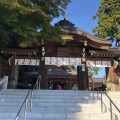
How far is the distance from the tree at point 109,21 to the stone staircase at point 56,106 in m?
10.8

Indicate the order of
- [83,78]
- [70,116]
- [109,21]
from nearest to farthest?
[70,116], [83,78], [109,21]

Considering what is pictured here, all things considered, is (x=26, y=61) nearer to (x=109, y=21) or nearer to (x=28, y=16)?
(x=28, y=16)

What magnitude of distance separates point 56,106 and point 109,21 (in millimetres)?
13478

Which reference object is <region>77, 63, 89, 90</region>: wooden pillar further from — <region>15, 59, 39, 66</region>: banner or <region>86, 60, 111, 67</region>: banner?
<region>15, 59, 39, 66</region>: banner

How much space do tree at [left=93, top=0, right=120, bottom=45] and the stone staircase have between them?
10781mm

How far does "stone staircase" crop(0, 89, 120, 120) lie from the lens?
6137 millimetres

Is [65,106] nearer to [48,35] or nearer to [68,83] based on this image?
[48,35]

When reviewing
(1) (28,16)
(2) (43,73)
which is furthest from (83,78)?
(1) (28,16)

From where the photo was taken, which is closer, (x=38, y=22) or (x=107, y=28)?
(x=38, y=22)

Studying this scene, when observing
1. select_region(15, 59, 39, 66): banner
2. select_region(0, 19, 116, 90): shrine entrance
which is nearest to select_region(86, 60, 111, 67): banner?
select_region(0, 19, 116, 90): shrine entrance

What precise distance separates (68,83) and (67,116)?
1522 cm

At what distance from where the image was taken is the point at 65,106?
23.8ft

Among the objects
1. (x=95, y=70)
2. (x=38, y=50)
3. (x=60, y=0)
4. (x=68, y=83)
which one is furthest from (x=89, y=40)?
(x=95, y=70)

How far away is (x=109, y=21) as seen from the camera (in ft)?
60.2
